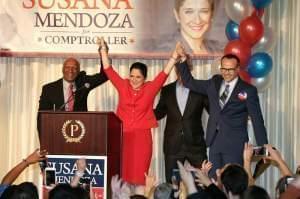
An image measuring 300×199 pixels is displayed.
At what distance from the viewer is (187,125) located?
21.0 feet

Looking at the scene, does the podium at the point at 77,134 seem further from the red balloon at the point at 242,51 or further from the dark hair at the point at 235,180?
the red balloon at the point at 242,51

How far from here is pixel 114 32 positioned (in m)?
7.47

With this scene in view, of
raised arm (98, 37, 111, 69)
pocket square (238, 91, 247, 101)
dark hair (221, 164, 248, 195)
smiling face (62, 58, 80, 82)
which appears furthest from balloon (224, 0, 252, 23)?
dark hair (221, 164, 248, 195)

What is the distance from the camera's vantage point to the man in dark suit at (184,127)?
21.0 ft

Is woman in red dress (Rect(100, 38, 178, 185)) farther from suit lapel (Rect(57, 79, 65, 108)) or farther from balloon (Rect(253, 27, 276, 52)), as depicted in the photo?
balloon (Rect(253, 27, 276, 52))

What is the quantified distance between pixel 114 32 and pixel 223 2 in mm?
1134

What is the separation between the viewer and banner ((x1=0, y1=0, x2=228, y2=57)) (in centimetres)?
738

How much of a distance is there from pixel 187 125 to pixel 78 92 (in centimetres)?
99

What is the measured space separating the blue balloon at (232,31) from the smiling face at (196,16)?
1.27ft

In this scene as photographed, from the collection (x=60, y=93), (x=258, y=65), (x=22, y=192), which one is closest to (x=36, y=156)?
(x=22, y=192)

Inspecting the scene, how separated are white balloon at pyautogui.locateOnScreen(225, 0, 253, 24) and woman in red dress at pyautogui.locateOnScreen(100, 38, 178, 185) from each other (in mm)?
774

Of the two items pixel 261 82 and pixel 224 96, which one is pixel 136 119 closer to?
pixel 224 96

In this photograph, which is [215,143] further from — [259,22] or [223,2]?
[223,2]

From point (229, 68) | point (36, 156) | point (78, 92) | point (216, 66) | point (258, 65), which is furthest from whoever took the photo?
point (216, 66)
